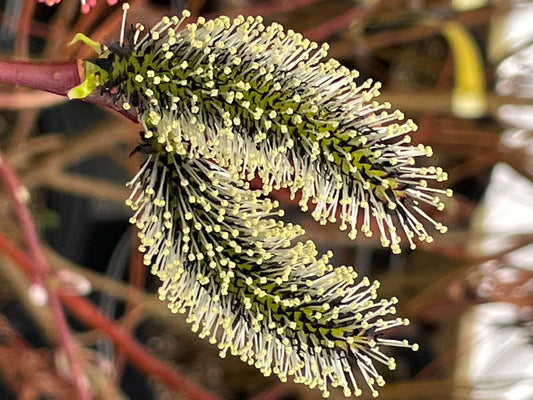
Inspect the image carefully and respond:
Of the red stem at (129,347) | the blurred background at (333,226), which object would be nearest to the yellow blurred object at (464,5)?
the blurred background at (333,226)

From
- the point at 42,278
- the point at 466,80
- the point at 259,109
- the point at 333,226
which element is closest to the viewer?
the point at 259,109

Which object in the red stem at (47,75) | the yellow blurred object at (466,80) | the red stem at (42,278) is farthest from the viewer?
the yellow blurred object at (466,80)

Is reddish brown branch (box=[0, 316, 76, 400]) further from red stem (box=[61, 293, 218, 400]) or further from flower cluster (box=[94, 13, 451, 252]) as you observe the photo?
flower cluster (box=[94, 13, 451, 252])

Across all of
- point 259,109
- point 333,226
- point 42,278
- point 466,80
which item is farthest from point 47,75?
point 333,226

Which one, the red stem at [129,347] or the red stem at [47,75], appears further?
the red stem at [129,347]

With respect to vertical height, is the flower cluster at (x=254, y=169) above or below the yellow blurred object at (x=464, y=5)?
below

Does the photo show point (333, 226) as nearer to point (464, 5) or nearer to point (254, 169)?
point (464, 5)

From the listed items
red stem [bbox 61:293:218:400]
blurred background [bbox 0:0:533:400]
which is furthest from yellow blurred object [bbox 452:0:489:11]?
red stem [bbox 61:293:218:400]

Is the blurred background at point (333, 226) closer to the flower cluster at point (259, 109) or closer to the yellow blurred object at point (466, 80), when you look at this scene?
the yellow blurred object at point (466, 80)
